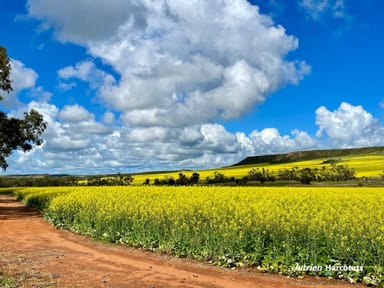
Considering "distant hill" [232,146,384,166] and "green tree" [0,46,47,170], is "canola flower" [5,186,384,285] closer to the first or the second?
"green tree" [0,46,47,170]

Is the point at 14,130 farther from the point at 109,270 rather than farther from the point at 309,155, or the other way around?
the point at 309,155

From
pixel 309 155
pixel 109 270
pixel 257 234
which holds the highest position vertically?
pixel 309 155

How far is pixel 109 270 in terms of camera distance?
1297 centimetres

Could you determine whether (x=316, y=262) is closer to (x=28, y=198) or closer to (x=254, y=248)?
(x=254, y=248)

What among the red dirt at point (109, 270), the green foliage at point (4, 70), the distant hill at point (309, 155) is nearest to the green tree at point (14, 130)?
the green foliage at point (4, 70)

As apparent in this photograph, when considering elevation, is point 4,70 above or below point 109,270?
above

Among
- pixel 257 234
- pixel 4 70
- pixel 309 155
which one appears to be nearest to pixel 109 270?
pixel 257 234

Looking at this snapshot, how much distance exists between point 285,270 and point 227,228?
258 cm

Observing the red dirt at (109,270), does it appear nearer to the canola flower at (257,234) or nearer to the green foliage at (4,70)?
the canola flower at (257,234)

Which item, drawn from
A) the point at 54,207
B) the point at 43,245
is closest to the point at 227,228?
the point at 43,245

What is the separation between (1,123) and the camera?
35.2 meters

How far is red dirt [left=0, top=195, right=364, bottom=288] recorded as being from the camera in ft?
37.1

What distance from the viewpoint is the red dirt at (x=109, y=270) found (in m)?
11.3

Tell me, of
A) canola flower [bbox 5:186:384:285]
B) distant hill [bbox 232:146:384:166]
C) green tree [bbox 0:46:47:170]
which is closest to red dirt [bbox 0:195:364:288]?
canola flower [bbox 5:186:384:285]
